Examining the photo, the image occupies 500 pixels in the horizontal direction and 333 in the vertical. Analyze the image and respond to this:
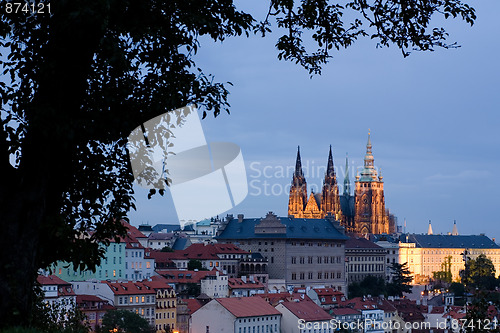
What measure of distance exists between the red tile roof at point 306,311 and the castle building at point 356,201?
2928 inches

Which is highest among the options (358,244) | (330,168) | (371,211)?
(330,168)

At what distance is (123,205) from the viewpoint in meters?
7.56

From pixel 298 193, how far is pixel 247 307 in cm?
7850

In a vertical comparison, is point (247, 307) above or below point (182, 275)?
below

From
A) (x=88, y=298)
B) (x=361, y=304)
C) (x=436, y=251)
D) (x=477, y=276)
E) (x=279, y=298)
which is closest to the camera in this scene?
(x=477, y=276)

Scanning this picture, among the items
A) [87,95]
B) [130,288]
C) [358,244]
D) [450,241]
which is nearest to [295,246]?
[358,244]

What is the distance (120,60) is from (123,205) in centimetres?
135

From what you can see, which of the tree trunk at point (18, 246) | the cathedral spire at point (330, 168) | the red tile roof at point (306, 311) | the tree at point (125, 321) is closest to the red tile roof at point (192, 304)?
the red tile roof at point (306, 311)

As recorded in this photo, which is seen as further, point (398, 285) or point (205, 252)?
point (398, 285)

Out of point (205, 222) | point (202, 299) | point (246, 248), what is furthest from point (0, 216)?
point (205, 222)

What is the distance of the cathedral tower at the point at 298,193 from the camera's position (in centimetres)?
14088

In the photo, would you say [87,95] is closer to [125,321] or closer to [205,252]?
[125,321]

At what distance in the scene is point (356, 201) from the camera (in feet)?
511

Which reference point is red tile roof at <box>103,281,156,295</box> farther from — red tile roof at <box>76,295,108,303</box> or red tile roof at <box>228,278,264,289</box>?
red tile roof at <box>228,278,264,289</box>
